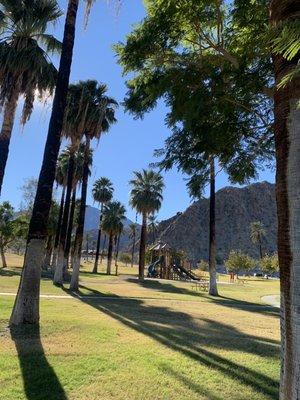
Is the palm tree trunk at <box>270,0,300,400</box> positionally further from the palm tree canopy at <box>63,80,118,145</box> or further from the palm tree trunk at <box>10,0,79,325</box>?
the palm tree canopy at <box>63,80,118,145</box>

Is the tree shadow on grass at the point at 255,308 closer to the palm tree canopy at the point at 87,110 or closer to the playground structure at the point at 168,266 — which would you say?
the palm tree canopy at the point at 87,110

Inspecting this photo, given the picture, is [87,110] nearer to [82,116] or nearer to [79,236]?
[82,116]

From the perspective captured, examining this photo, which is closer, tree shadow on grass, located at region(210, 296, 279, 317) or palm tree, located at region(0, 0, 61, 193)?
palm tree, located at region(0, 0, 61, 193)

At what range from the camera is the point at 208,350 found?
1019 cm

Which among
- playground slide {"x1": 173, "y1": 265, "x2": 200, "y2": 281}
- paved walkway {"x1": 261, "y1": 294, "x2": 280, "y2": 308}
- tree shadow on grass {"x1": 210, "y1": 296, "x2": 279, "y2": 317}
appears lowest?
tree shadow on grass {"x1": 210, "y1": 296, "x2": 279, "y2": 317}

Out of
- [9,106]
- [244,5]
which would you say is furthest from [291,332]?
[9,106]

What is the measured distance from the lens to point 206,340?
11.5 meters

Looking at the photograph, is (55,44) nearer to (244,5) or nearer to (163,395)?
(244,5)

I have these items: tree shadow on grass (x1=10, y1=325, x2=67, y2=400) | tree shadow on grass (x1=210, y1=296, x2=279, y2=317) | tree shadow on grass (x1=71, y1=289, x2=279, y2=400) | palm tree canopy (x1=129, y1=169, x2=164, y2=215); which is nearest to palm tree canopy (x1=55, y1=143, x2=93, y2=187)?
palm tree canopy (x1=129, y1=169, x2=164, y2=215)

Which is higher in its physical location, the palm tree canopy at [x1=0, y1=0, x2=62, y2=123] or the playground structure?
the palm tree canopy at [x1=0, y1=0, x2=62, y2=123]

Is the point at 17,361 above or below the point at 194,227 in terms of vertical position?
below

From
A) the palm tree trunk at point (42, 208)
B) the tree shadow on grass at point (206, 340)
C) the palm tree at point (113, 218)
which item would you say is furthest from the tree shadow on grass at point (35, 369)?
the palm tree at point (113, 218)

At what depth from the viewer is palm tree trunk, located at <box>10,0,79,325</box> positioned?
11.5 m

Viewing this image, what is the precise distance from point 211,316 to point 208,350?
740 centimetres
